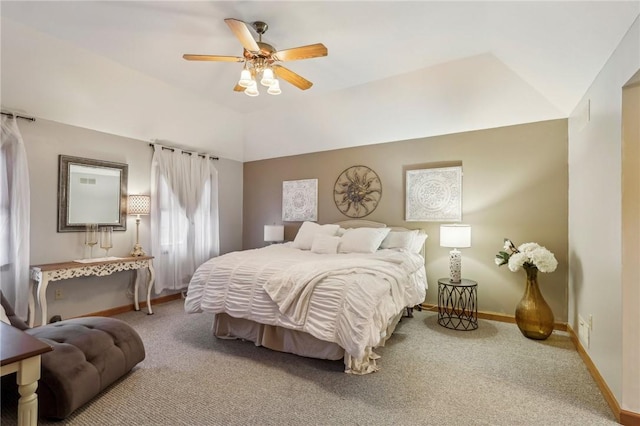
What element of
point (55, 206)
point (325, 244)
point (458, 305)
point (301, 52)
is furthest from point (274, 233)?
point (301, 52)

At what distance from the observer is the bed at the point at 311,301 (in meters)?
2.22

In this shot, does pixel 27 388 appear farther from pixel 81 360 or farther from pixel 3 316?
pixel 3 316

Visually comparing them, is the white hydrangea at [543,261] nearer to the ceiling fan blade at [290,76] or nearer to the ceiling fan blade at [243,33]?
the ceiling fan blade at [290,76]

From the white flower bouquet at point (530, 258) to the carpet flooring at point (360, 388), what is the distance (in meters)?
0.73

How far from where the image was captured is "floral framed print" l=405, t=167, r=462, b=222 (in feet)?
12.8

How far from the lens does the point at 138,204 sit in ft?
12.8

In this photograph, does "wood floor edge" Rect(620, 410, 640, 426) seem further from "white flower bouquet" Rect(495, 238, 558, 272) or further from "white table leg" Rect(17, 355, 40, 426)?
"white table leg" Rect(17, 355, 40, 426)

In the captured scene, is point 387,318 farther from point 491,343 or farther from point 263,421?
point 491,343

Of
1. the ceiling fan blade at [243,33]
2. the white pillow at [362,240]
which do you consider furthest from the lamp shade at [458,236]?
the ceiling fan blade at [243,33]

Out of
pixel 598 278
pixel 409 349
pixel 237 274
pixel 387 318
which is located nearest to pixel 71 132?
pixel 237 274

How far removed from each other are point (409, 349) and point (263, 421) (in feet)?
5.05

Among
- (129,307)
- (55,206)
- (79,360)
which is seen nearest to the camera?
(79,360)

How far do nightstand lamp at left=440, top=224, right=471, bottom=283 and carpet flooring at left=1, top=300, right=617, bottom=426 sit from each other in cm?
74

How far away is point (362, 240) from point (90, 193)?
11.0ft
